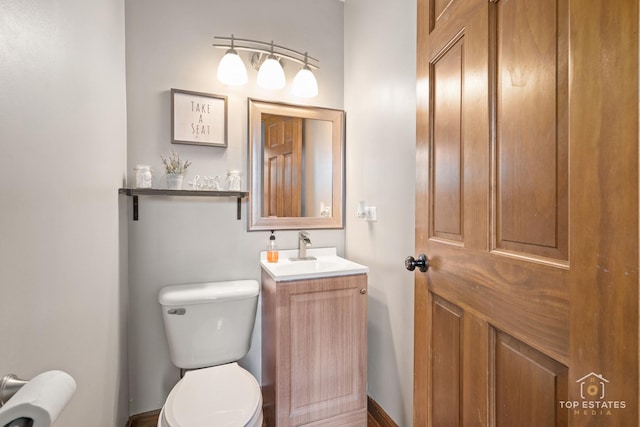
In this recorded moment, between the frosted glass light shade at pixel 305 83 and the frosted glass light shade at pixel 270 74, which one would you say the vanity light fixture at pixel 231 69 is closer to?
the frosted glass light shade at pixel 270 74

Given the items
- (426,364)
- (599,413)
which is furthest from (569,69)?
(426,364)

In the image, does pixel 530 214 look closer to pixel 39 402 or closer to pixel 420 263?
pixel 420 263

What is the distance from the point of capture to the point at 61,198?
2.43 ft

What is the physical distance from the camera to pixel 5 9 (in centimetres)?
53

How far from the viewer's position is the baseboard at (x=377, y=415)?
1504mm

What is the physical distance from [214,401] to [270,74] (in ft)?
5.52

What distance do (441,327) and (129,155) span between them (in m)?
1.67

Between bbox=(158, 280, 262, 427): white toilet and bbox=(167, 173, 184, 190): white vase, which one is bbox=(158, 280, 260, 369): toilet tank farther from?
bbox=(167, 173, 184, 190): white vase

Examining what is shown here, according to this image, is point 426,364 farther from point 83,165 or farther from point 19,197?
point 83,165

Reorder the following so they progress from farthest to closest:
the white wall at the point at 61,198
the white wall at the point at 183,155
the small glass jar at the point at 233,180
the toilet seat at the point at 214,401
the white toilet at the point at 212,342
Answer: the small glass jar at the point at 233,180
the white wall at the point at 183,155
the white toilet at the point at 212,342
the toilet seat at the point at 214,401
the white wall at the point at 61,198

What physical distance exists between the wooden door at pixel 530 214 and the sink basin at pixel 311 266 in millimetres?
582

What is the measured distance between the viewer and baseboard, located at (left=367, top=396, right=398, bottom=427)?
150 cm

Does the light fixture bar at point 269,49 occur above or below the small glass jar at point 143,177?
above

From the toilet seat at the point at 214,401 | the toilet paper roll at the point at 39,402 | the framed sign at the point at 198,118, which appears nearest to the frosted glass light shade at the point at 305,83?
the framed sign at the point at 198,118
